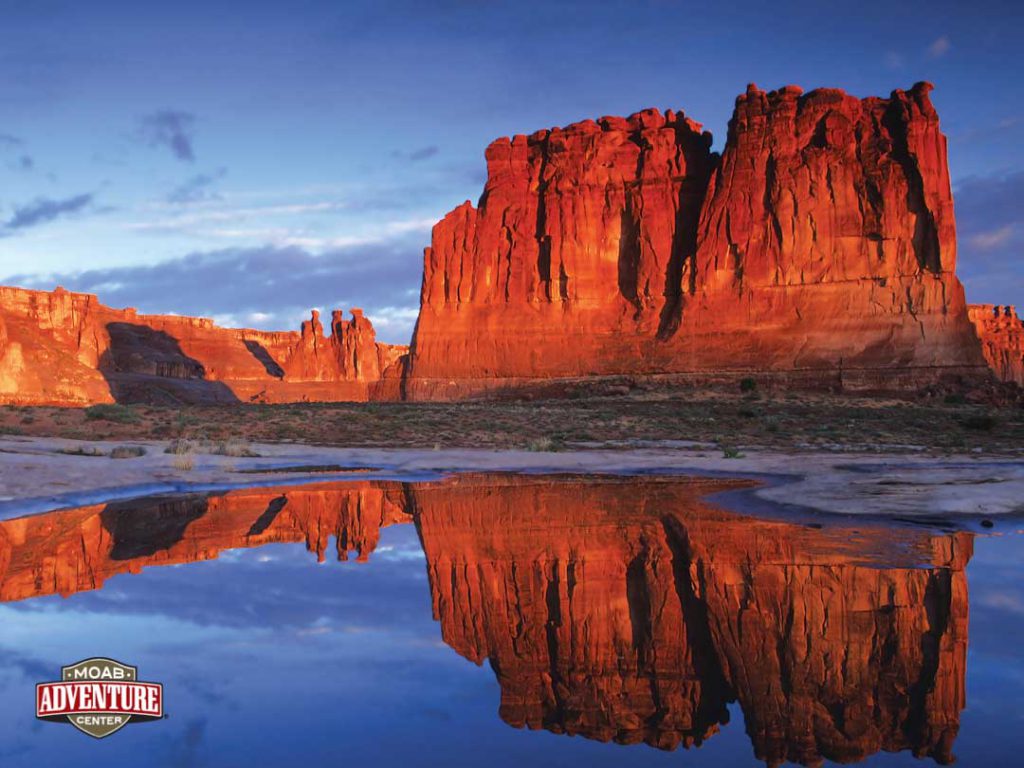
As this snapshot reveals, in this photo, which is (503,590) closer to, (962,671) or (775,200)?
(962,671)

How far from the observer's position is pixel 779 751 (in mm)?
3553

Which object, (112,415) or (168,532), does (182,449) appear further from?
(112,415)

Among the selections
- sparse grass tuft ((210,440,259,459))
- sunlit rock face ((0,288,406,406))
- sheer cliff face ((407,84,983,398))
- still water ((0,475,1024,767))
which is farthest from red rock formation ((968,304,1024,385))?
still water ((0,475,1024,767))

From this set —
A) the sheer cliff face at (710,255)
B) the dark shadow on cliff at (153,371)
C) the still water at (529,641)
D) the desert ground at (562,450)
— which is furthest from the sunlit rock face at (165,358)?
the still water at (529,641)

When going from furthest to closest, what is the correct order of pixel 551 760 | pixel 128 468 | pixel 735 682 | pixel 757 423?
pixel 757 423, pixel 128 468, pixel 735 682, pixel 551 760

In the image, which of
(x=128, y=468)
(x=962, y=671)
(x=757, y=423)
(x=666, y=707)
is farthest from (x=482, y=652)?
(x=757, y=423)

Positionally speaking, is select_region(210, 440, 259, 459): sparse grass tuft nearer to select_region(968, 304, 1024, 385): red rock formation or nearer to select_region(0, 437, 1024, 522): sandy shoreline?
select_region(0, 437, 1024, 522): sandy shoreline

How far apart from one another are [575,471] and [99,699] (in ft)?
50.7

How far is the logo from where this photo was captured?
3.71 m

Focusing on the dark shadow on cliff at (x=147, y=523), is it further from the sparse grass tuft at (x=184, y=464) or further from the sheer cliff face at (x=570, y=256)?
the sheer cliff face at (x=570, y=256)

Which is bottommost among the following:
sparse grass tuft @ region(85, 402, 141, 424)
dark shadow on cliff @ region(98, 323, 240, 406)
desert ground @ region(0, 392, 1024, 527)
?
desert ground @ region(0, 392, 1024, 527)

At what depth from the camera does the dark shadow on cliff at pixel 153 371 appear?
13012cm

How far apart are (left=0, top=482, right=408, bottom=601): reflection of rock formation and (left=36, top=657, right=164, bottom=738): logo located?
3012mm

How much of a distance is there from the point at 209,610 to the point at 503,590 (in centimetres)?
228
